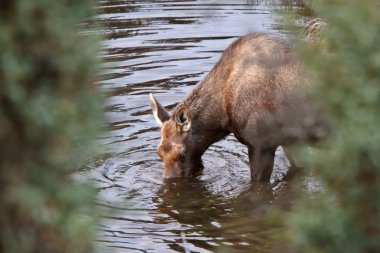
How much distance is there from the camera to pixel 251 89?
34.3 feet

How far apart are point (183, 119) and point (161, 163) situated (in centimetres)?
104

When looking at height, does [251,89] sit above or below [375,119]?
below

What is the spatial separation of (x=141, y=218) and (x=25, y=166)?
6.19m

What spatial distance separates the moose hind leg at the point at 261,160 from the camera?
10.7 meters

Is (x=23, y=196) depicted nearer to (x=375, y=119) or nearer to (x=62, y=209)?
(x=62, y=209)

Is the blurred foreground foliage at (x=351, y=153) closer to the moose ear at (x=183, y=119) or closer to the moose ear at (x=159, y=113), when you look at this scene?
the moose ear at (x=183, y=119)

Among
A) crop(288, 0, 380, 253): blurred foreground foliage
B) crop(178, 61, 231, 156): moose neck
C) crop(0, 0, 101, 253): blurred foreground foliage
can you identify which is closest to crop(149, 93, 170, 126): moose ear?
crop(178, 61, 231, 156): moose neck

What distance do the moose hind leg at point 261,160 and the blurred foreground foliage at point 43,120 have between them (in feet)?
23.1

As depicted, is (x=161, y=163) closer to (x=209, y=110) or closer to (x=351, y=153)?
(x=209, y=110)

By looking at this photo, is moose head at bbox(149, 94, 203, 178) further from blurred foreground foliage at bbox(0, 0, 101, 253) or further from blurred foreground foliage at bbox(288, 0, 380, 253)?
blurred foreground foliage at bbox(0, 0, 101, 253)

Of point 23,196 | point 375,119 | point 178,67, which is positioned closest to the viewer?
point 23,196

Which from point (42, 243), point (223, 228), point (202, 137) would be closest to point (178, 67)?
point (202, 137)

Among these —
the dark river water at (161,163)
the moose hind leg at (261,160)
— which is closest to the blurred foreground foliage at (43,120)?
the dark river water at (161,163)

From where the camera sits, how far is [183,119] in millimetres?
10875
